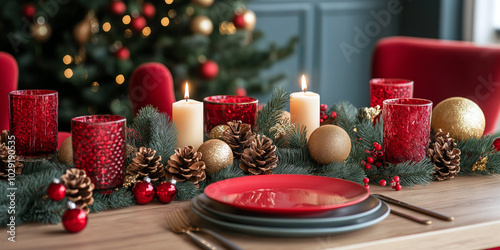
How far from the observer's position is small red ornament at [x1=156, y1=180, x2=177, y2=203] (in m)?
0.90

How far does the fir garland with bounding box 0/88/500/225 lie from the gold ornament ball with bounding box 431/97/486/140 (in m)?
0.03

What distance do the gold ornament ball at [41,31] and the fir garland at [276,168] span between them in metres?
1.95

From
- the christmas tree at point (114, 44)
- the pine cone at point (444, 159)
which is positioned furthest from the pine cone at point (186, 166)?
the christmas tree at point (114, 44)

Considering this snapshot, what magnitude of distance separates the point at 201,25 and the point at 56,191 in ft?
7.37

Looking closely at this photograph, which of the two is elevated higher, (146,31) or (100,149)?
(146,31)

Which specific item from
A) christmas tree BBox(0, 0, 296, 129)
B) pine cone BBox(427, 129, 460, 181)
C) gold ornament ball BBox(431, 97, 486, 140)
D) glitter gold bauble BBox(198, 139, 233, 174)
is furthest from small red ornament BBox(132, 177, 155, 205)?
christmas tree BBox(0, 0, 296, 129)

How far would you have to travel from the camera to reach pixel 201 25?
2.96 metres

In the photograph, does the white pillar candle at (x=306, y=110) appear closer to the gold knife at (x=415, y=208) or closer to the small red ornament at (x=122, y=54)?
the gold knife at (x=415, y=208)

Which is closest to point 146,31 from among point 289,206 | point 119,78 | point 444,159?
point 119,78

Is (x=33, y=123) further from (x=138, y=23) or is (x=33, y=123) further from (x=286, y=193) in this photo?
(x=138, y=23)

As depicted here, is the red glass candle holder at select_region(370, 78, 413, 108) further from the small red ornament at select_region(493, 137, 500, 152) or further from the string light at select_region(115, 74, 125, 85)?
the string light at select_region(115, 74, 125, 85)

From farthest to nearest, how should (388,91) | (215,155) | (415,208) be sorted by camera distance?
(388,91) < (215,155) < (415,208)

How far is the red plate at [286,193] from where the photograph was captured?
801 millimetres

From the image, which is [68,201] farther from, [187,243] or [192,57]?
[192,57]
